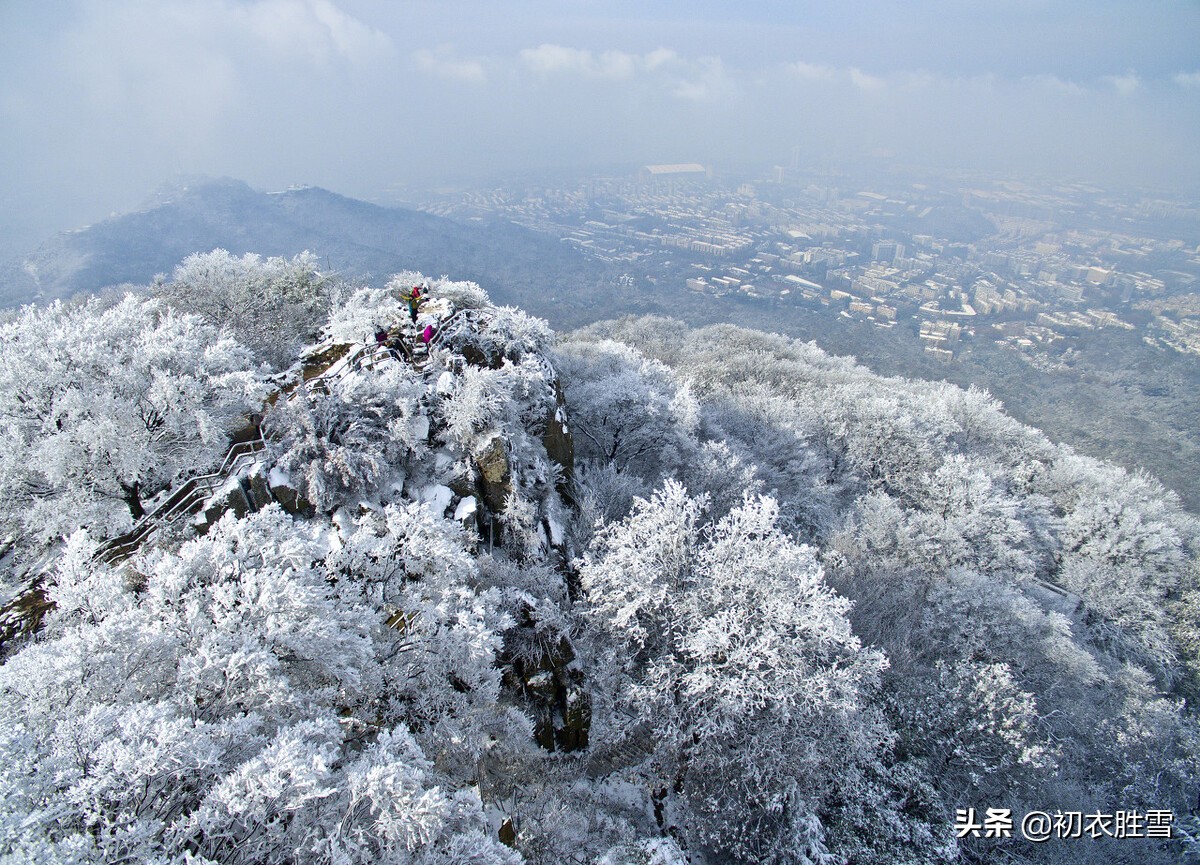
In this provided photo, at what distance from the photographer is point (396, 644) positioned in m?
11.0

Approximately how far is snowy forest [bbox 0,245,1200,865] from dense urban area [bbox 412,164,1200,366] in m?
75.8

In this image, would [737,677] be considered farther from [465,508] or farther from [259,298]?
[259,298]

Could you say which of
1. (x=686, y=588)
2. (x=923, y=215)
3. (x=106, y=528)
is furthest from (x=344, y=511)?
(x=923, y=215)

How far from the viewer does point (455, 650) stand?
1088 centimetres

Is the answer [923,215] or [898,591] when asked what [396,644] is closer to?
[898,591]

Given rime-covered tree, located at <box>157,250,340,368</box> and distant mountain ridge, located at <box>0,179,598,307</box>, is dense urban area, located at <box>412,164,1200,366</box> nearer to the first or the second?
distant mountain ridge, located at <box>0,179,598,307</box>

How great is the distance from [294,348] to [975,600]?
32.3m

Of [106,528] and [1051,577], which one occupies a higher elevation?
[106,528]

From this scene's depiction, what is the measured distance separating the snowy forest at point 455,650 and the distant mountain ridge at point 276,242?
69275 mm

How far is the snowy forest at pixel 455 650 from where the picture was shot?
7137 millimetres

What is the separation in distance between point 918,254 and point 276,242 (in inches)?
5749

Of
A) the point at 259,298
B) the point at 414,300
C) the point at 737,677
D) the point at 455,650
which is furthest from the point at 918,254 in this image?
the point at 455,650

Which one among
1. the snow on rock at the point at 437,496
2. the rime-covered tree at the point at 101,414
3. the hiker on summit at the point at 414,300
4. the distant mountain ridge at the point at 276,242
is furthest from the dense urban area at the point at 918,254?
the rime-covered tree at the point at 101,414

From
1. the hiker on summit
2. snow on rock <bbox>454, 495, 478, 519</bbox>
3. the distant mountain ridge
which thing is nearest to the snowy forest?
snow on rock <bbox>454, 495, 478, 519</bbox>
